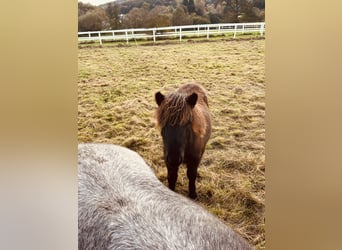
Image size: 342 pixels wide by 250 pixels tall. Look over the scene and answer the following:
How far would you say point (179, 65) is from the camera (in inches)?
80.7

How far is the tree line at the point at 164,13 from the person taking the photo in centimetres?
191

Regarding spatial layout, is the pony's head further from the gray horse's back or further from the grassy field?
the gray horse's back

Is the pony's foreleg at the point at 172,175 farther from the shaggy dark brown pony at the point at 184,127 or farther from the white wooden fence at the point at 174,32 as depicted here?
the white wooden fence at the point at 174,32

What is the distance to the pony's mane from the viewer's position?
6.61ft

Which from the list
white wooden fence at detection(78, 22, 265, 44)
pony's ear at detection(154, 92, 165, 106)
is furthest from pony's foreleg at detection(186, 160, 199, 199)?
white wooden fence at detection(78, 22, 265, 44)

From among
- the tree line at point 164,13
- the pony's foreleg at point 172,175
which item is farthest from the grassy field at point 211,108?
the tree line at point 164,13

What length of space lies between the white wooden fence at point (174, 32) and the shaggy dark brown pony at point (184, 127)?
29 centimetres

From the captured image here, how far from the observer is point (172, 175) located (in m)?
1.99

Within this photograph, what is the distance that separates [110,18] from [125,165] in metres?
0.87

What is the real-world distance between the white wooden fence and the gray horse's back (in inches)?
25.4
